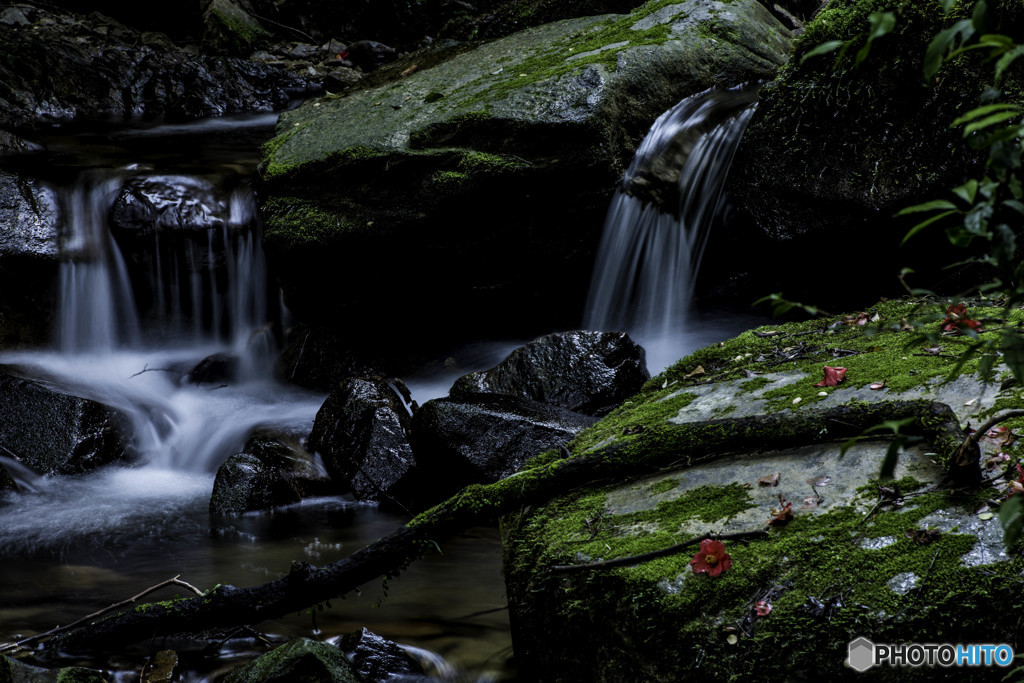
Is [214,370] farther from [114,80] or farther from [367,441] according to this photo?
[114,80]

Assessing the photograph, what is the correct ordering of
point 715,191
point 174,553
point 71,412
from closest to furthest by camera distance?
1. point 174,553
2. point 71,412
3. point 715,191

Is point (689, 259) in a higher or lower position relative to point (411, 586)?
higher

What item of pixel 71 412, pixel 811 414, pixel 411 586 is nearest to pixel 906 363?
pixel 811 414

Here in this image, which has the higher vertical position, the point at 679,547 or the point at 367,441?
the point at 679,547

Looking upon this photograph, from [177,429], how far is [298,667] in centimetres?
504

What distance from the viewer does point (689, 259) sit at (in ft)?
24.3

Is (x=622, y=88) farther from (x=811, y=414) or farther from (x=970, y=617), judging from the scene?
(x=970, y=617)

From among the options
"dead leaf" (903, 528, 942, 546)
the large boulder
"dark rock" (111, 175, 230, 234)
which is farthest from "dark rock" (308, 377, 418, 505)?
the large boulder

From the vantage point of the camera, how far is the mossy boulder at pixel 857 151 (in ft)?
19.2

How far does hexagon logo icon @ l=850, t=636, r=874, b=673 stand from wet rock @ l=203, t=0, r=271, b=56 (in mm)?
16514

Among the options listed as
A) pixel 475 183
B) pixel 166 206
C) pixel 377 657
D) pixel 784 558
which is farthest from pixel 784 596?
pixel 166 206

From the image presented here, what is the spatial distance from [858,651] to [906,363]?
179 centimetres

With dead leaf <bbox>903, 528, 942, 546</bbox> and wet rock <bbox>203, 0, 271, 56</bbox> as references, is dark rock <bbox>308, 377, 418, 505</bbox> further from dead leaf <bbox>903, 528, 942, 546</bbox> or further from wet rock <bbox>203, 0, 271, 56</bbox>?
wet rock <bbox>203, 0, 271, 56</bbox>

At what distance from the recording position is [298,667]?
2893 millimetres
